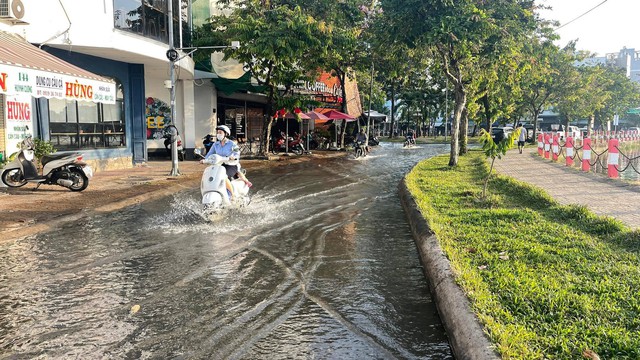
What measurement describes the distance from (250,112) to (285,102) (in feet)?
20.1

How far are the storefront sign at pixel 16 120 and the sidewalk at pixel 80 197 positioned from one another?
4.30 ft

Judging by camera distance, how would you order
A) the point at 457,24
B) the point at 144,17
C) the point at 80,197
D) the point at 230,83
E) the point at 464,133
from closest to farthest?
the point at 80,197 < the point at 457,24 < the point at 144,17 < the point at 230,83 < the point at 464,133

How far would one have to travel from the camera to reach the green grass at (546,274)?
384 centimetres

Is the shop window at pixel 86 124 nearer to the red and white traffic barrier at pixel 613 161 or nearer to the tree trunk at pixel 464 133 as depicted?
the red and white traffic barrier at pixel 613 161

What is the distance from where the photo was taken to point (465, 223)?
8.30 meters

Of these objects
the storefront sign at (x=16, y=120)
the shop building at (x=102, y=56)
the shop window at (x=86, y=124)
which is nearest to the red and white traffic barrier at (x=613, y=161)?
the shop building at (x=102, y=56)

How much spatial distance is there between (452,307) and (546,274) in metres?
1.37

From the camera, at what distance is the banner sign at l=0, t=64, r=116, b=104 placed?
942 centimetres

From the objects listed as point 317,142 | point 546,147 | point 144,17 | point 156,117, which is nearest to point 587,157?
point 546,147

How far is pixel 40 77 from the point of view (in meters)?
10.3

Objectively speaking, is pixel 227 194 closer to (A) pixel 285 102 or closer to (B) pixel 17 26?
(B) pixel 17 26

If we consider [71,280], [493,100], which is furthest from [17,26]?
[493,100]

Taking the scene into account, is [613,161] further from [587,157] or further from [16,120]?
[16,120]

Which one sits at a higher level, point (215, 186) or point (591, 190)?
point (215, 186)
